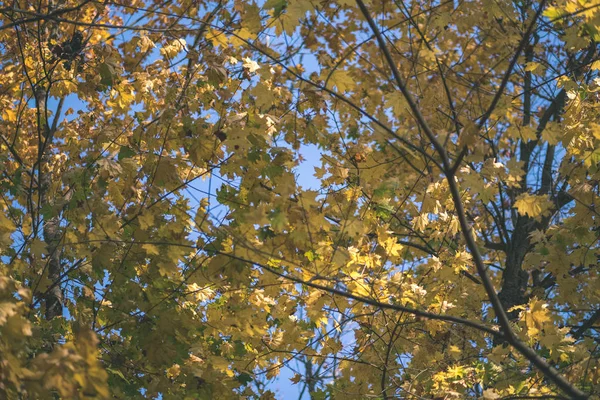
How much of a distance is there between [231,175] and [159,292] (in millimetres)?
1028

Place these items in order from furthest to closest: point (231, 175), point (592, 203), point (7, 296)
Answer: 1. point (592, 203)
2. point (231, 175)
3. point (7, 296)

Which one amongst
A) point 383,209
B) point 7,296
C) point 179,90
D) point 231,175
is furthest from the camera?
point 179,90

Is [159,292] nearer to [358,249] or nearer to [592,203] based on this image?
[358,249]

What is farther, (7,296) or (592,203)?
(592,203)

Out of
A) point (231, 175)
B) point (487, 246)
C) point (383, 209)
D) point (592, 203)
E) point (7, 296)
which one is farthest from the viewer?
point (487, 246)

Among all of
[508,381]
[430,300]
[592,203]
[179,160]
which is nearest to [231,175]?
[179,160]

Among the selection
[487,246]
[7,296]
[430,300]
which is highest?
[487,246]

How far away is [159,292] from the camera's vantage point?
15.4 ft

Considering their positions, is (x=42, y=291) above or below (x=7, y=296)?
above

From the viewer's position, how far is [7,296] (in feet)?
12.0

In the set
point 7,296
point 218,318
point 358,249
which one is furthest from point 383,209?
point 7,296

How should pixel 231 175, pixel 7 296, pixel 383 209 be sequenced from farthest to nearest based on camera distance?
pixel 383 209, pixel 231 175, pixel 7 296

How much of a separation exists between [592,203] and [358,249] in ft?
7.16

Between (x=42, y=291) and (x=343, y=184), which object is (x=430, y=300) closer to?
(x=343, y=184)
